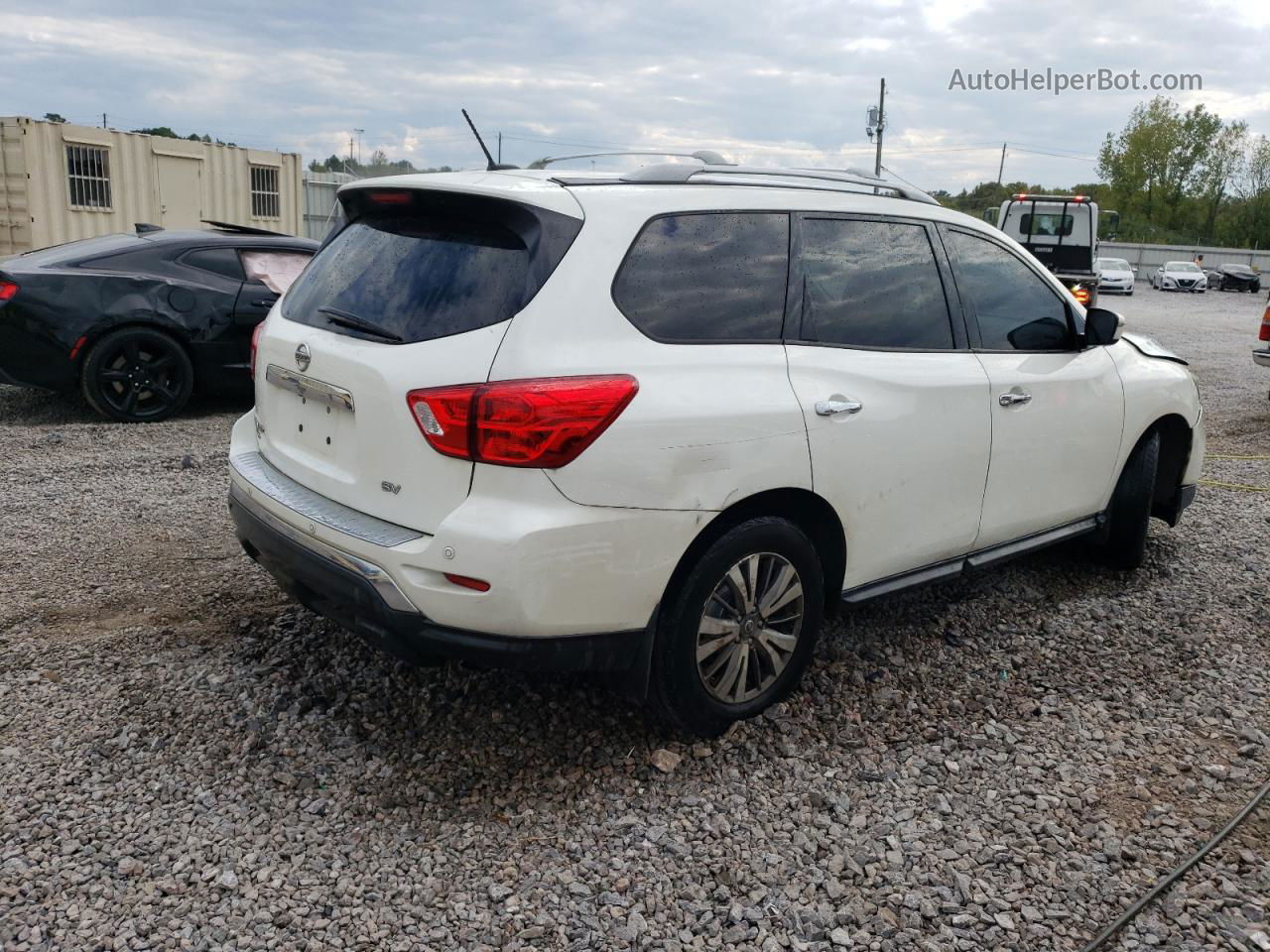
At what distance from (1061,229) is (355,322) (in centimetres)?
2270

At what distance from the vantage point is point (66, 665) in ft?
12.5

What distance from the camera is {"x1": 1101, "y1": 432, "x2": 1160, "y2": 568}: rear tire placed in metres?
4.92

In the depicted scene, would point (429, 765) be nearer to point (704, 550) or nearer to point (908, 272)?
point (704, 550)

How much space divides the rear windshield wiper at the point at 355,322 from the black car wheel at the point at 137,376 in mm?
5086

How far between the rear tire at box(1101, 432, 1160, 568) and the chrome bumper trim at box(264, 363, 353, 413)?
3.56 meters

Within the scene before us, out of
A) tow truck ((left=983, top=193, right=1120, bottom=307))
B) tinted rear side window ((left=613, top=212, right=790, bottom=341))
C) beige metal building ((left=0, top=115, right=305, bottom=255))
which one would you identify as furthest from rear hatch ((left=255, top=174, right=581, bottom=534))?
tow truck ((left=983, top=193, right=1120, bottom=307))

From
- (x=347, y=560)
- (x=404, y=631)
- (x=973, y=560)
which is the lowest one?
(x=973, y=560)

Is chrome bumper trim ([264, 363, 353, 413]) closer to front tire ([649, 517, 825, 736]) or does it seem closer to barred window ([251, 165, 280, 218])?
front tire ([649, 517, 825, 736])

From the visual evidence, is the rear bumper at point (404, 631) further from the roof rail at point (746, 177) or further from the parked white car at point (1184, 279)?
the parked white car at point (1184, 279)

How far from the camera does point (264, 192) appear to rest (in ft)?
62.6

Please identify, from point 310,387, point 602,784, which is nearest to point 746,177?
point 310,387

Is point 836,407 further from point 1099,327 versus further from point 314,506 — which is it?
point 1099,327

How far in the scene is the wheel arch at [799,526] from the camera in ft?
10.2

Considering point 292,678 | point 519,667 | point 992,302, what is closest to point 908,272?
point 992,302
